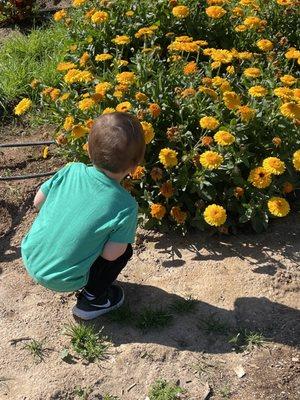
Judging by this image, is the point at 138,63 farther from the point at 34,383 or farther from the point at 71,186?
the point at 34,383

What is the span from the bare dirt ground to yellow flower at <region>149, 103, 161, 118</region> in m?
0.77

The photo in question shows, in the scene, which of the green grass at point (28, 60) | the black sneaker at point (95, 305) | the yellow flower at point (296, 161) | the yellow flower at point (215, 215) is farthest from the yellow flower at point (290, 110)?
the green grass at point (28, 60)

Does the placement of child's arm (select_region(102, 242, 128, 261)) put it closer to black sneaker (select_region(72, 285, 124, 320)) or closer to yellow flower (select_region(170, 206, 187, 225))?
black sneaker (select_region(72, 285, 124, 320))

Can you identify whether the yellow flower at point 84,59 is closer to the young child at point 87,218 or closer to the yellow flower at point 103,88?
the yellow flower at point 103,88

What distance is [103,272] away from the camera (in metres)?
3.21

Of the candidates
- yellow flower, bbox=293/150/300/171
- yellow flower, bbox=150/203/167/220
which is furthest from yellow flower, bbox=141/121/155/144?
yellow flower, bbox=293/150/300/171

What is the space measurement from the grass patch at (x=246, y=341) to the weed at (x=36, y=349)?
39.2 inches

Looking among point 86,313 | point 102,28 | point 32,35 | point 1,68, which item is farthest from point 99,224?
point 32,35

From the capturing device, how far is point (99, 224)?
9.71 feet

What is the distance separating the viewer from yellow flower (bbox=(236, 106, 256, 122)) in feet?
12.1

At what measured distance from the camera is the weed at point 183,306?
3.44 metres

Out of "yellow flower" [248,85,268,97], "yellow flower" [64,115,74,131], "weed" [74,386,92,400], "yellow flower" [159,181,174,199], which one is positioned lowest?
"weed" [74,386,92,400]

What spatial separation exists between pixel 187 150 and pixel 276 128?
0.58 m

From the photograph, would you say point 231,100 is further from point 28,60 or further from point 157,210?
point 28,60
